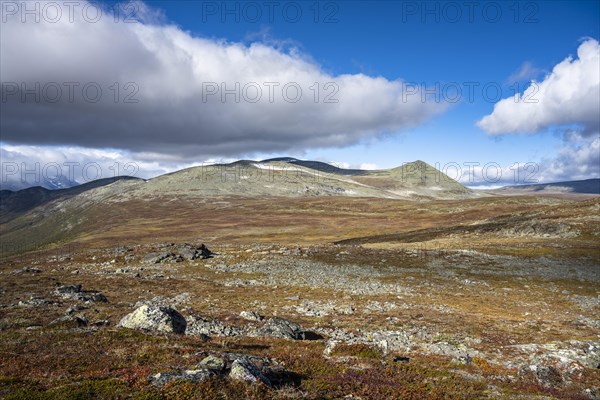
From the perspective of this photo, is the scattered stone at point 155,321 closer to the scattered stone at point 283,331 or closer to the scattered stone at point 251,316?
the scattered stone at point 283,331

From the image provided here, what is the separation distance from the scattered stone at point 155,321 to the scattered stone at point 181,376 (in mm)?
9806

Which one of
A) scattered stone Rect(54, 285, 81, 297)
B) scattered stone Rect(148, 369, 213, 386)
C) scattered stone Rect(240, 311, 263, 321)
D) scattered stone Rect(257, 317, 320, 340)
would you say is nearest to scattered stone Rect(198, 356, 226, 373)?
scattered stone Rect(148, 369, 213, 386)

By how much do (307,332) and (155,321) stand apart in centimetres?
994

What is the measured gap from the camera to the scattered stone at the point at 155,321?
2247 centimetres

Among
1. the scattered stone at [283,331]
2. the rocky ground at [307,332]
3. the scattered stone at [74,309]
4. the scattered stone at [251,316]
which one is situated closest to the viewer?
the rocky ground at [307,332]

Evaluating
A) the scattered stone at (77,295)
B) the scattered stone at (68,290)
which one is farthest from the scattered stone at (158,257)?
the scattered stone at (77,295)

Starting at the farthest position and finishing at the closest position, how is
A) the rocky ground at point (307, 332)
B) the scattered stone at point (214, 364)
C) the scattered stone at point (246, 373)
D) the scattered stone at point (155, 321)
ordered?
the scattered stone at point (155, 321)
the rocky ground at point (307, 332)
the scattered stone at point (214, 364)
the scattered stone at point (246, 373)

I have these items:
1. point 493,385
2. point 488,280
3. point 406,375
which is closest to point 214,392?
point 406,375

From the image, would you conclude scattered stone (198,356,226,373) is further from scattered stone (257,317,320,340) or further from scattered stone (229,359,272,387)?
scattered stone (257,317,320,340)

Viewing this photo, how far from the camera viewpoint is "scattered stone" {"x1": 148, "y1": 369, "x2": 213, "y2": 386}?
41.8 feet

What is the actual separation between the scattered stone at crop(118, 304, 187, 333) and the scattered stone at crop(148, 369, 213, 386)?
981cm

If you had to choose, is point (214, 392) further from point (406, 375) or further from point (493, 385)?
point (493, 385)

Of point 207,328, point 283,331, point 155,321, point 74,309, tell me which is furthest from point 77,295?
point 283,331

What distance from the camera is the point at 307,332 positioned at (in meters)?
24.5
